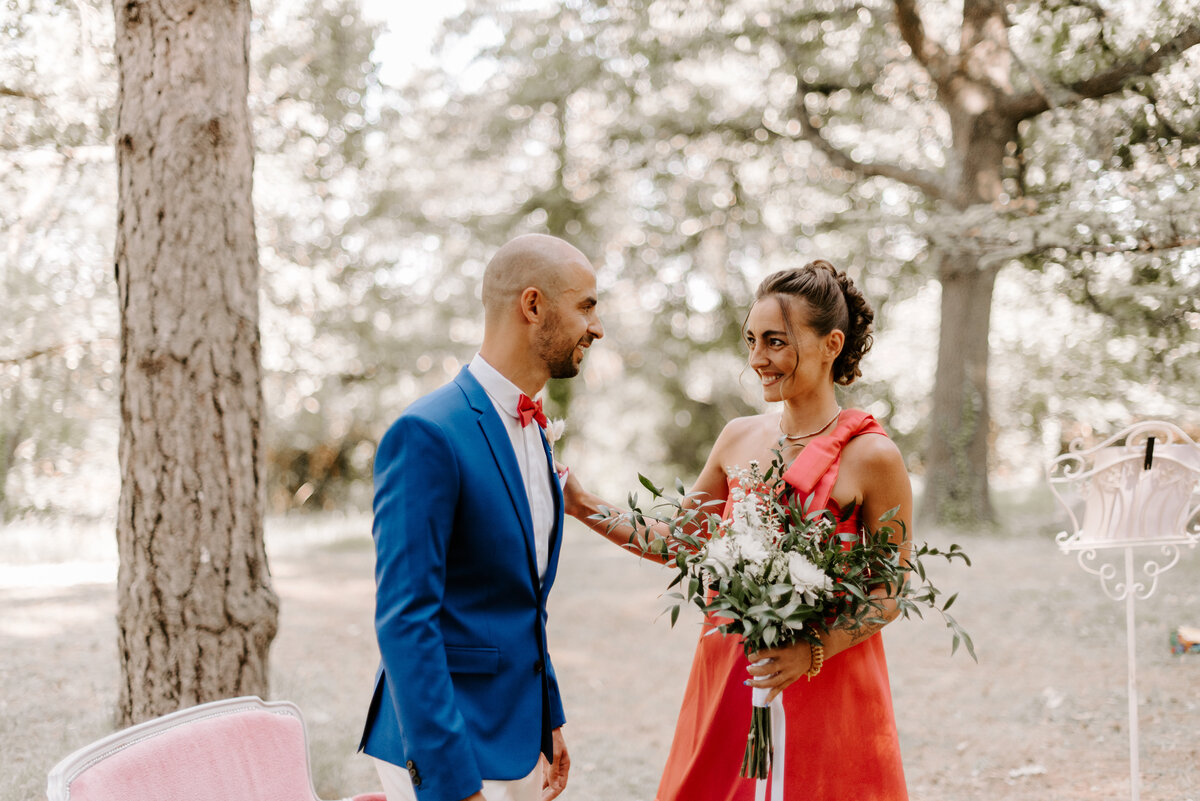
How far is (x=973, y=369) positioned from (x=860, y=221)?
316 cm

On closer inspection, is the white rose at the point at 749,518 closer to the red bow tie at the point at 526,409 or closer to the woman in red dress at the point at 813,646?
the woman in red dress at the point at 813,646

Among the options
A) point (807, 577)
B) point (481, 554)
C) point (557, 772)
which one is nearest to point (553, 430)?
point (481, 554)

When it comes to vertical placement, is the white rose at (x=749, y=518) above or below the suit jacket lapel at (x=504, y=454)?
below

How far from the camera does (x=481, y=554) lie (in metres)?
2.14

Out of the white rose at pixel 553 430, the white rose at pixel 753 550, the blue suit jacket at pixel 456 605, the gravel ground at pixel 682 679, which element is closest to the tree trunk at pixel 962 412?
the gravel ground at pixel 682 679

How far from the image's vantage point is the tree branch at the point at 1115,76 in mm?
8891

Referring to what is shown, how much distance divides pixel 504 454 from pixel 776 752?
1164 mm

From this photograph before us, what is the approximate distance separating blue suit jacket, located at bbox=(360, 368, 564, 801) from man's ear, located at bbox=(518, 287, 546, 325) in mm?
220

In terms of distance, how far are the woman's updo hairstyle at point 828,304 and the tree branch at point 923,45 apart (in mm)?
10811

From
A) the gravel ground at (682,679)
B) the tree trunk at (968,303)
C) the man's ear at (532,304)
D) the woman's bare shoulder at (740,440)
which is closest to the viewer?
the man's ear at (532,304)

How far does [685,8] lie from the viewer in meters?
13.4

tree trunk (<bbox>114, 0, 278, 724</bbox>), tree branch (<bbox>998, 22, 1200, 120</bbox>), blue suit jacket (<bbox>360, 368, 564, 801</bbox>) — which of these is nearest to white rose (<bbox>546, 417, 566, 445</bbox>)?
blue suit jacket (<bbox>360, 368, 564, 801</bbox>)

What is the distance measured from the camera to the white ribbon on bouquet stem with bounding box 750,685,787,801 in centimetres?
246

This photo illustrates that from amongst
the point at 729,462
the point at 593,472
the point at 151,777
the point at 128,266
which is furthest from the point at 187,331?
the point at 593,472
